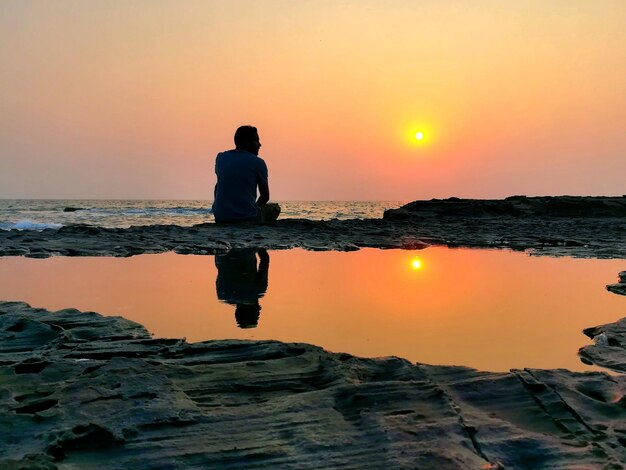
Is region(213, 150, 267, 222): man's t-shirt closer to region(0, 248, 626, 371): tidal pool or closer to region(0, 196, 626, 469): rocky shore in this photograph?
region(0, 248, 626, 371): tidal pool

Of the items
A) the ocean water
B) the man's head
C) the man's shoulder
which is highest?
the man's head

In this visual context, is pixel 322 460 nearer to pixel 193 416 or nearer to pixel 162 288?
pixel 193 416

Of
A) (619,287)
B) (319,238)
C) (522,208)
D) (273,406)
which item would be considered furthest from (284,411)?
(522,208)

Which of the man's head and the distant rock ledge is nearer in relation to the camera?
the man's head

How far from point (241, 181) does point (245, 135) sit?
624mm

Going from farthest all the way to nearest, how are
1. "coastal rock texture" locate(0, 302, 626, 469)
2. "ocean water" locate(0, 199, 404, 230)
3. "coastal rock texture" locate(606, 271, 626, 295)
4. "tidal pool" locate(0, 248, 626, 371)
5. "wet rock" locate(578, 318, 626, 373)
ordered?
"ocean water" locate(0, 199, 404, 230) → "coastal rock texture" locate(606, 271, 626, 295) → "tidal pool" locate(0, 248, 626, 371) → "wet rock" locate(578, 318, 626, 373) → "coastal rock texture" locate(0, 302, 626, 469)

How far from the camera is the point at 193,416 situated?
4.83ft

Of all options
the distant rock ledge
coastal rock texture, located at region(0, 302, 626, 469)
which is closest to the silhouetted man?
the distant rock ledge

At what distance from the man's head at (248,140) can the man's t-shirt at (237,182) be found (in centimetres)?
22

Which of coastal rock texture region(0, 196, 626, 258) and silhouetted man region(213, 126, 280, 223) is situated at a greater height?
silhouetted man region(213, 126, 280, 223)

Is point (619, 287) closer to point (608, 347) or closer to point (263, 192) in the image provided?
point (608, 347)

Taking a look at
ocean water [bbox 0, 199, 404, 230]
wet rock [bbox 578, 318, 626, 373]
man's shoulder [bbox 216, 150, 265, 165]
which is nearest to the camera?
wet rock [bbox 578, 318, 626, 373]

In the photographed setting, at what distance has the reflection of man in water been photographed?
275 centimetres

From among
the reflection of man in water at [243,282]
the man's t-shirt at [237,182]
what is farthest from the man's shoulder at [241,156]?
the reflection of man in water at [243,282]
